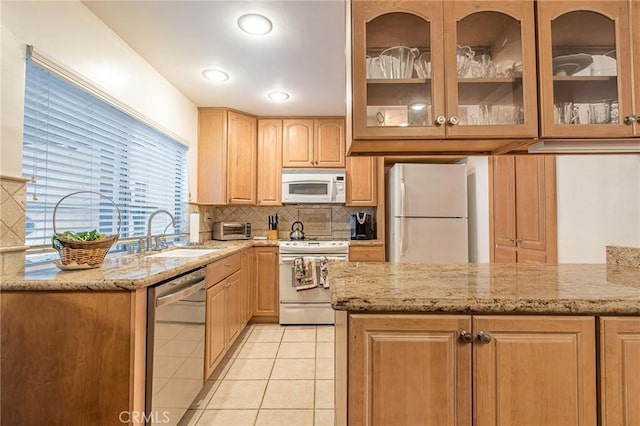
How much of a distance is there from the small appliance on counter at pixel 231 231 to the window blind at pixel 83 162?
78 centimetres

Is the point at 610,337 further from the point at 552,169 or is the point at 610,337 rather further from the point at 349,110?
the point at 552,169

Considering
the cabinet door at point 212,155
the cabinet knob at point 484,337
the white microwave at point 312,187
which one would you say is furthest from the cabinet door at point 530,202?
the cabinet door at point 212,155

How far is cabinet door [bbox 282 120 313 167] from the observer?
3594 mm

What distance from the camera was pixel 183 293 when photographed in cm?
158

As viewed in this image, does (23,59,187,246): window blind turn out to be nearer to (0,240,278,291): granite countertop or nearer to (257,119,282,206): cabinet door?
(0,240,278,291): granite countertop

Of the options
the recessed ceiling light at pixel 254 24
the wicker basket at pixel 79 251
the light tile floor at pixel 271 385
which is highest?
the recessed ceiling light at pixel 254 24

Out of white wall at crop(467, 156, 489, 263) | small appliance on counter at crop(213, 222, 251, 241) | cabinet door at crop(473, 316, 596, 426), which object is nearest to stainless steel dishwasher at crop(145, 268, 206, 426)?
cabinet door at crop(473, 316, 596, 426)

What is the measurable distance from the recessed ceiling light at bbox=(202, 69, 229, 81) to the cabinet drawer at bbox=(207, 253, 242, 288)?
61.9 inches

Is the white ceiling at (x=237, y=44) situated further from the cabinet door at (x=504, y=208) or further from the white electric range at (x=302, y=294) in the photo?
the cabinet door at (x=504, y=208)

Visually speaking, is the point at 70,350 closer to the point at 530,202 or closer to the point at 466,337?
the point at 466,337

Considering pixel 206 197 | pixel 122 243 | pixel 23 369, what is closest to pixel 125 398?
pixel 23 369

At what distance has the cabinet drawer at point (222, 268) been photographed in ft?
6.66

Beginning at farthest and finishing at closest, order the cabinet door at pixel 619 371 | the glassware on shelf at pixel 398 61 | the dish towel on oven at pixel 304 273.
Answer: the dish towel on oven at pixel 304 273
the glassware on shelf at pixel 398 61
the cabinet door at pixel 619 371

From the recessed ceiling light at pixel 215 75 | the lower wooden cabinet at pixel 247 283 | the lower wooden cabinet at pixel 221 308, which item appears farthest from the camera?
the lower wooden cabinet at pixel 247 283
